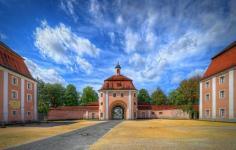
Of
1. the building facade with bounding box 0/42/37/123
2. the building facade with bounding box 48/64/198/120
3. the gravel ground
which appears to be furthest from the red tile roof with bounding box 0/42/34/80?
the gravel ground

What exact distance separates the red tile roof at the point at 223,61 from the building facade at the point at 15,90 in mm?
30760

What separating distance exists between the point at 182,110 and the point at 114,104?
16.4 metres

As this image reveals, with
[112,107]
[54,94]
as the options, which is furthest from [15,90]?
[54,94]

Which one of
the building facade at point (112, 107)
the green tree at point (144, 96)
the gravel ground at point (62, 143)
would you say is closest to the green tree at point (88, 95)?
the green tree at point (144, 96)

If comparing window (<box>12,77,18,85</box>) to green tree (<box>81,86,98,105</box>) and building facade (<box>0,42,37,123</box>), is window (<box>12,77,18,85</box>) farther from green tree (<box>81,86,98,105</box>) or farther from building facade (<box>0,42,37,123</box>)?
green tree (<box>81,86,98,105</box>)

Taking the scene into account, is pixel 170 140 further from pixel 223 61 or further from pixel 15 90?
pixel 223 61

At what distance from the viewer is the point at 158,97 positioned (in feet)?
281

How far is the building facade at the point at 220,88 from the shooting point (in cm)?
3050

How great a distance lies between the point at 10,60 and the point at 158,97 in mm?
63596

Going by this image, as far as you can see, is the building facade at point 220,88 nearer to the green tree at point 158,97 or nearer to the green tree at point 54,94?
the green tree at point 158,97

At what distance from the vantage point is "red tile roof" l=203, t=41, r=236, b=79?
103ft

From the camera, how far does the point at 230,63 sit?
31453 mm

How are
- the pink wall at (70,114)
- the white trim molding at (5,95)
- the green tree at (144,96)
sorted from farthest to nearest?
the green tree at (144,96)
the pink wall at (70,114)
the white trim molding at (5,95)

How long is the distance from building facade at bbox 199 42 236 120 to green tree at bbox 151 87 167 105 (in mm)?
43132
